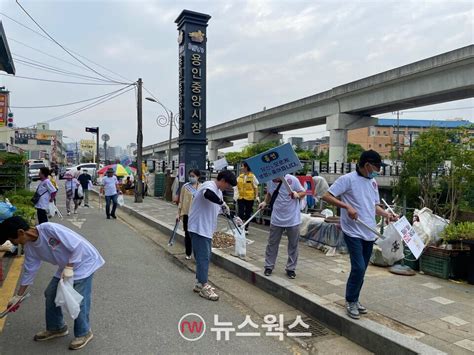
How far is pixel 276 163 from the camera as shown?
5617 mm

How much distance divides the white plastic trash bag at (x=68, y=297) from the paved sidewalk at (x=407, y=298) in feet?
9.59

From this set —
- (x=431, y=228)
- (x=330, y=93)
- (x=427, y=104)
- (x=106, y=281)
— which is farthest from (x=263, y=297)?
(x=330, y=93)

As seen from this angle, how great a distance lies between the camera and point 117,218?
44.0ft

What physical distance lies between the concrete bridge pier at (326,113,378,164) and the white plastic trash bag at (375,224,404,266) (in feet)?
82.4

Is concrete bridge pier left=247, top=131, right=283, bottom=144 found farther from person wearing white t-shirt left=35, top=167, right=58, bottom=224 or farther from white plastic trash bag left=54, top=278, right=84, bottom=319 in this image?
white plastic trash bag left=54, top=278, right=84, bottom=319

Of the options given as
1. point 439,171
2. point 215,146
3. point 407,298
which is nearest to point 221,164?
point 439,171

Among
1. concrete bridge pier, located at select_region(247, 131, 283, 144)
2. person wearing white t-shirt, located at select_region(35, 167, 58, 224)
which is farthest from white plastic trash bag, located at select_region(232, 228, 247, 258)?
concrete bridge pier, located at select_region(247, 131, 283, 144)

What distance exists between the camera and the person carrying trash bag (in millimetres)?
3271

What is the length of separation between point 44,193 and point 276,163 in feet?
18.0

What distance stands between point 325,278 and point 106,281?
3283 mm

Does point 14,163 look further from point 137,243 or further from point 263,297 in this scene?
point 263,297

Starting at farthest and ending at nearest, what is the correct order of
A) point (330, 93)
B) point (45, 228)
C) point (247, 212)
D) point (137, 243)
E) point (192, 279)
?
1. point (330, 93)
2. point (247, 212)
3. point (137, 243)
4. point (192, 279)
5. point (45, 228)

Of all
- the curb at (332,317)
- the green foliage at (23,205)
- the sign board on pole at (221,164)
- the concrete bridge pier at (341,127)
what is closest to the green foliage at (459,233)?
the curb at (332,317)

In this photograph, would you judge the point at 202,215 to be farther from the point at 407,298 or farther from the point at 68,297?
the point at 407,298
